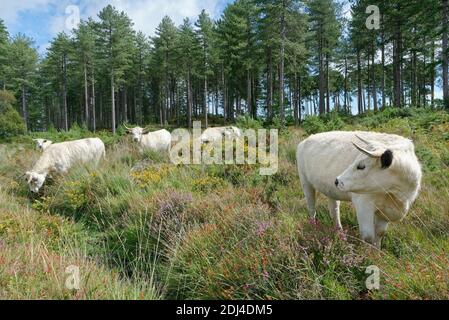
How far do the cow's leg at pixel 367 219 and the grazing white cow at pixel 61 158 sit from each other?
8052 millimetres

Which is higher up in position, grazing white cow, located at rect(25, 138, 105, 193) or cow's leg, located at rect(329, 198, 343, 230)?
grazing white cow, located at rect(25, 138, 105, 193)

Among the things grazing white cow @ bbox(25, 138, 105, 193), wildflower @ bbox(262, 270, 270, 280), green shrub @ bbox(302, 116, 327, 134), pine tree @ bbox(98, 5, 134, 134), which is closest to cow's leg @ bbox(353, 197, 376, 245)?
wildflower @ bbox(262, 270, 270, 280)

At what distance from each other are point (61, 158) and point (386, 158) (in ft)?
30.9

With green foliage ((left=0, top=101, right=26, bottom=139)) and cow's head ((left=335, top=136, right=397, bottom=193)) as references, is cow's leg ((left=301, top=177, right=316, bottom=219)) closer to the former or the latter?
cow's head ((left=335, top=136, right=397, bottom=193))

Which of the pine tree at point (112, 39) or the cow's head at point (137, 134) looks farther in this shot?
the pine tree at point (112, 39)

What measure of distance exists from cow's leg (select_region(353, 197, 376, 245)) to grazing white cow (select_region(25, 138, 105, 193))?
317 inches

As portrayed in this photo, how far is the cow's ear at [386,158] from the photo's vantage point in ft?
10.7

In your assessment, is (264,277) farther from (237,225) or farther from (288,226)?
(237,225)

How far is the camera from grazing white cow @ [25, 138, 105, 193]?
8.91 m

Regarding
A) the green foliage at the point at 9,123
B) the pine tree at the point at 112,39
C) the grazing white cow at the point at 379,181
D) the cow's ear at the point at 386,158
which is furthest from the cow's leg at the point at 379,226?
the pine tree at the point at 112,39

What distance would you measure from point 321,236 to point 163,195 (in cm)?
340

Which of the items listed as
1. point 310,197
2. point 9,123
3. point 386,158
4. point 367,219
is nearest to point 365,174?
point 386,158

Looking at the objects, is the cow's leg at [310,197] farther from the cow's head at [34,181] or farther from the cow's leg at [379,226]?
the cow's head at [34,181]
